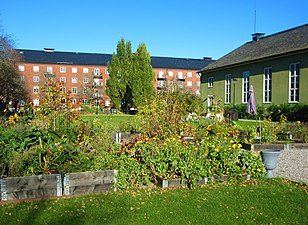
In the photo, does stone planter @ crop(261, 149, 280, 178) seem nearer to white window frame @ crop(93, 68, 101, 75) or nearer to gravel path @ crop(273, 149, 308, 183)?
gravel path @ crop(273, 149, 308, 183)

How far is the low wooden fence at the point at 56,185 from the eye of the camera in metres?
4.67

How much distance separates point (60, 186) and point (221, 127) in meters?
6.43

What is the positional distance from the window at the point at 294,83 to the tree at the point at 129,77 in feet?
72.1

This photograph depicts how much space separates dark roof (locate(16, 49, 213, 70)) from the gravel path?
210ft

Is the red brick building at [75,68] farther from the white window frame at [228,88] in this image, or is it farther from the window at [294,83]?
the window at [294,83]

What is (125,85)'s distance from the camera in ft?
144

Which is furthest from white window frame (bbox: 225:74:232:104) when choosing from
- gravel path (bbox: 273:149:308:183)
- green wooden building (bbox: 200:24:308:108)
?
gravel path (bbox: 273:149:308:183)

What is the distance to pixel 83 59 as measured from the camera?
71688 mm

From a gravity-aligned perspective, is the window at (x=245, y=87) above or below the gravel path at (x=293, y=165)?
above

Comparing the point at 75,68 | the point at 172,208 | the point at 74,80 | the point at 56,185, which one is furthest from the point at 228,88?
the point at 74,80

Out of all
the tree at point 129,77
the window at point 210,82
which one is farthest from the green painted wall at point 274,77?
the tree at point 129,77

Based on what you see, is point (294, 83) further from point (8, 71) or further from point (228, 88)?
point (8, 71)

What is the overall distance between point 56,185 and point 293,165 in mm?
6435

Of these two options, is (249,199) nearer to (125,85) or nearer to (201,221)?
(201,221)
